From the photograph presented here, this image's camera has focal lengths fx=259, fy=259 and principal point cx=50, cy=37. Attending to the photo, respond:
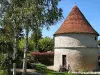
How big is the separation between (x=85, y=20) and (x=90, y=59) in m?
5.68

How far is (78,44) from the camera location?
34875 millimetres

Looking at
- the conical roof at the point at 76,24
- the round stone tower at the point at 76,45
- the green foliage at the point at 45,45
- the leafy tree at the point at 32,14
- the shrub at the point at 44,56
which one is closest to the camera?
the leafy tree at the point at 32,14

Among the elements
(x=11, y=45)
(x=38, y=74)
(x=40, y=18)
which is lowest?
(x=38, y=74)

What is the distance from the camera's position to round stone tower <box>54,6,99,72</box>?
34875mm

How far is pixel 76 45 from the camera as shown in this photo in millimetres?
34875

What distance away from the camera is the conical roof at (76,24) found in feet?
115

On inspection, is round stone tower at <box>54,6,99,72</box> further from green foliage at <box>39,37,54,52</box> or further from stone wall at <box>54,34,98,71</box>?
green foliage at <box>39,37,54,52</box>

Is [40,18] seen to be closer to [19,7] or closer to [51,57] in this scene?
[19,7]

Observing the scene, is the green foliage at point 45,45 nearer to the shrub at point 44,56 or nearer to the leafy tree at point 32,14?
the shrub at point 44,56

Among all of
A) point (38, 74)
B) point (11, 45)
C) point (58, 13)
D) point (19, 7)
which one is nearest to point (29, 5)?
point (19, 7)

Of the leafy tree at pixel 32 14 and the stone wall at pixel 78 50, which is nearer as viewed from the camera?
the leafy tree at pixel 32 14

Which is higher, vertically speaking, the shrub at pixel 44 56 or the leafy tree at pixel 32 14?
the leafy tree at pixel 32 14

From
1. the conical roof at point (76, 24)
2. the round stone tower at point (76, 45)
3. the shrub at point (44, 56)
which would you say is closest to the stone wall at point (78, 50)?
the round stone tower at point (76, 45)

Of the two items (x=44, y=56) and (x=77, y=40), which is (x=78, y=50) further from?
(x=44, y=56)
